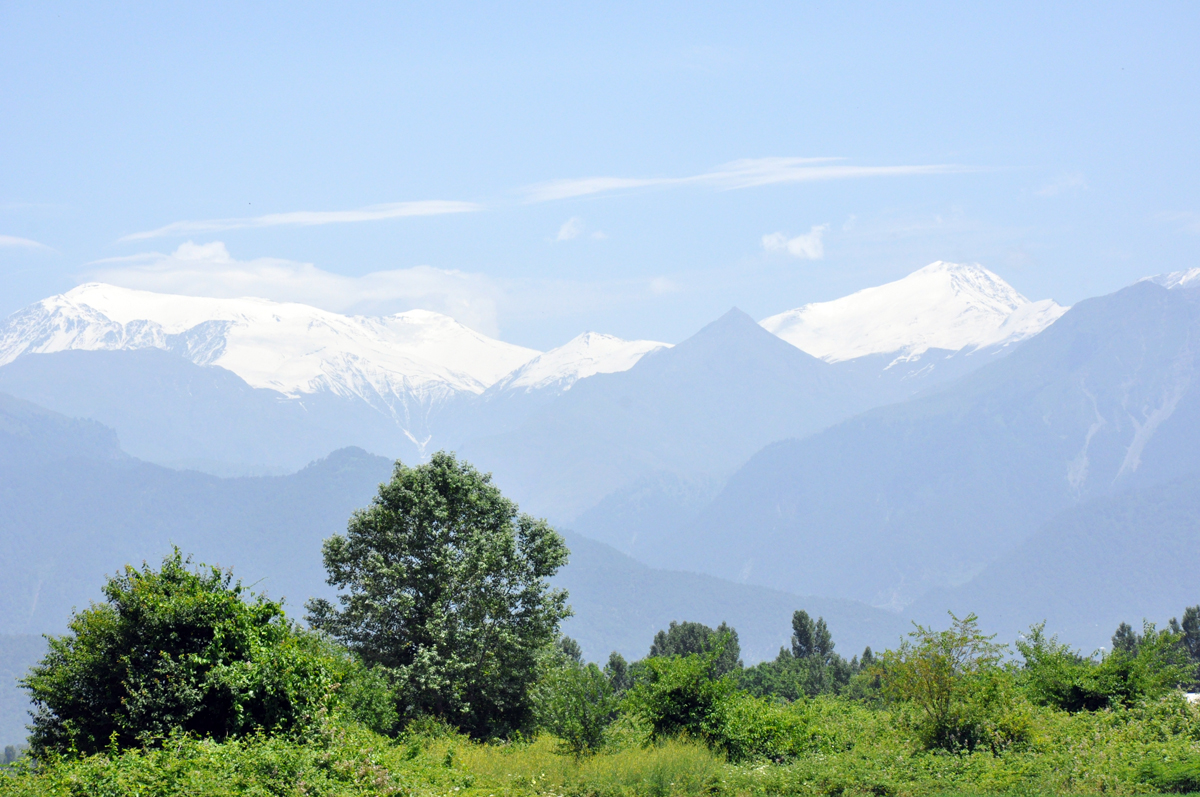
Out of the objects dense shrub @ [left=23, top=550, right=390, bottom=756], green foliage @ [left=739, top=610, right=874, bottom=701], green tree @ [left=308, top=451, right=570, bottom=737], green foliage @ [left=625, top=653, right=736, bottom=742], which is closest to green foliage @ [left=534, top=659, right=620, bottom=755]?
green foliage @ [left=625, top=653, right=736, bottom=742]

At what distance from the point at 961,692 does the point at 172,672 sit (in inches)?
794

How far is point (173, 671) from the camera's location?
23.1 metres

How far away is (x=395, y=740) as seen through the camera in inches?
1179

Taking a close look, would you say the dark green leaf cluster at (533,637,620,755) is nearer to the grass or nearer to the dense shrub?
the grass

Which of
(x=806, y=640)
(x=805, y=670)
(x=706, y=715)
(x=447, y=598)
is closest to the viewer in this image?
(x=706, y=715)

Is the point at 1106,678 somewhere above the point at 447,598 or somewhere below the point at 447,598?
below

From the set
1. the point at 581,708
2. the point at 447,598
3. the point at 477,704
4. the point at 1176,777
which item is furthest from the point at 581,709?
the point at 1176,777

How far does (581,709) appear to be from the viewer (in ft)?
93.7

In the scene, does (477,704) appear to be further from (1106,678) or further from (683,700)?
(1106,678)

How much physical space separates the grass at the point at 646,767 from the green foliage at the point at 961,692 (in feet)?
2.63

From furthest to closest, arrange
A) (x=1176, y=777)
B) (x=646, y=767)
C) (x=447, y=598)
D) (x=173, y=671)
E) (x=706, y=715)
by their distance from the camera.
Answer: (x=447, y=598) < (x=706, y=715) < (x=646, y=767) < (x=173, y=671) < (x=1176, y=777)

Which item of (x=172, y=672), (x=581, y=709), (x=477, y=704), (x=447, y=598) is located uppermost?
(x=447, y=598)

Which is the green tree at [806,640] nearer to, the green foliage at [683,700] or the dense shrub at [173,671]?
the green foliage at [683,700]

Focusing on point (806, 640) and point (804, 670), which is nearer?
point (804, 670)
